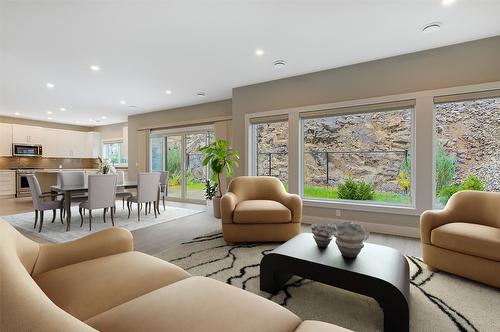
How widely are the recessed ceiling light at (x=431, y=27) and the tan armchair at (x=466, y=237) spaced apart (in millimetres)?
1916

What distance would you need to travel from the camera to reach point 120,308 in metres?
0.98

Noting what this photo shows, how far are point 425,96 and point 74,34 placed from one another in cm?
464

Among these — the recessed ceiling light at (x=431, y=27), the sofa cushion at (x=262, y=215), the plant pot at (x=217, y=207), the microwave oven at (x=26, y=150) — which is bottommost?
the plant pot at (x=217, y=207)

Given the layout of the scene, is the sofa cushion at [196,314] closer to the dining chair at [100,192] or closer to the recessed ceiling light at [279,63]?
the dining chair at [100,192]

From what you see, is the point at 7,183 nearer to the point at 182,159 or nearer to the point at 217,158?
the point at 182,159

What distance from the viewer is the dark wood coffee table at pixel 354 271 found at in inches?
56.6

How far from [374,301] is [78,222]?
472 centimetres

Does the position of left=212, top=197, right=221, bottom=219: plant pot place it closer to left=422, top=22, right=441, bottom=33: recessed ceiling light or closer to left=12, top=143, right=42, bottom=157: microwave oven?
left=422, top=22, right=441, bottom=33: recessed ceiling light

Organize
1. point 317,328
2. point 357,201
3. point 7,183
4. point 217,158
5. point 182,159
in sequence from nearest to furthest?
point 317,328 < point 357,201 < point 217,158 < point 182,159 < point 7,183

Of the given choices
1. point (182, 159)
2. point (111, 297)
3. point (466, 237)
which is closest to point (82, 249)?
point (111, 297)

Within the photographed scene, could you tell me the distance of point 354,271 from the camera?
62.2 inches

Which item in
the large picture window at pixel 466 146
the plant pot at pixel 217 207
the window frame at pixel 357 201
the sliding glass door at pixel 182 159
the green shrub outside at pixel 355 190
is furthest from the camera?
the sliding glass door at pixel 182 159

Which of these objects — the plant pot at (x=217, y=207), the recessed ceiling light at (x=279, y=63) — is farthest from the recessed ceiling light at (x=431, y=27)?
the plant pot at (x=217, y=207)

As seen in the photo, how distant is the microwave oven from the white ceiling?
3910 millimetres
